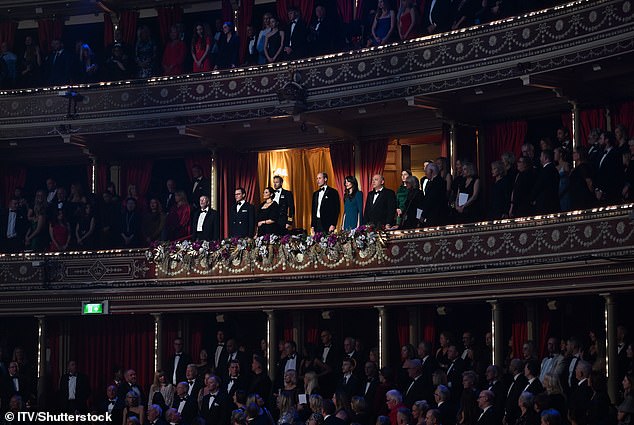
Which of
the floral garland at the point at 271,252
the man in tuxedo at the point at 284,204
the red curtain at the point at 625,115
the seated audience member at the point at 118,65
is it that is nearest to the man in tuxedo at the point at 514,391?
the floral garland at the point at 271,252

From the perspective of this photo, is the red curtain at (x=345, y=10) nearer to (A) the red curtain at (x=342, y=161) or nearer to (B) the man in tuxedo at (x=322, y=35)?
(B) the man in tuxedo at (x=322, y=35)

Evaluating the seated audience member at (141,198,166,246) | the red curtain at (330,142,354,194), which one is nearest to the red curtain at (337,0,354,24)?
the red curtain at (330,142,354,194)

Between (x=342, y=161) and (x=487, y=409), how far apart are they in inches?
388

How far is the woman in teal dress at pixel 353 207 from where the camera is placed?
71.4ft

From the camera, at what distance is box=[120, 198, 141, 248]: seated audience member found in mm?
24016

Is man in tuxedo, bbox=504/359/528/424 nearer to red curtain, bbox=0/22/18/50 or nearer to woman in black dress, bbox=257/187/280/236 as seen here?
woman in black dress, bbox=257/187/280/236

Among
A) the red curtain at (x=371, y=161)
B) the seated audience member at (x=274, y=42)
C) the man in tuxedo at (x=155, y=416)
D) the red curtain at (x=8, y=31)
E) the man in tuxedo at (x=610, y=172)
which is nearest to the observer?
the man in tuxedo at (x=155, y=416)

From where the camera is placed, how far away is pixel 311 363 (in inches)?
789

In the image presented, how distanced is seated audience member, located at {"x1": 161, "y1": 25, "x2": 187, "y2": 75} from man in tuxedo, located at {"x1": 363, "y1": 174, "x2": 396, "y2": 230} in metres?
5.48

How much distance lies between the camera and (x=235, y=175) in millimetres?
25312

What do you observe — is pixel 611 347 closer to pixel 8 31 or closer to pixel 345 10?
pixel 345 10

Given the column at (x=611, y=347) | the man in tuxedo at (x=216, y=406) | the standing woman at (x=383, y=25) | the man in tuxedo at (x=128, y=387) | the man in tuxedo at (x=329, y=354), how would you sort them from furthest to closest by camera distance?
the standing woman at (x=383, y=25) < the man in tuxedo at (x=128, y=387) < the man in tuxedo at (x=329, y=354) < the man in tuxedo at (x=216, y=406) < the column at (x=611, y=347)

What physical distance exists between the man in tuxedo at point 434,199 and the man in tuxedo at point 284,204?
2.97 metres

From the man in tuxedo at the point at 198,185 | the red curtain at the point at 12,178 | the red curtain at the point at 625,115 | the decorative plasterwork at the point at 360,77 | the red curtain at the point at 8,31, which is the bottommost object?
the man in tuxedo at the point at 198,185
